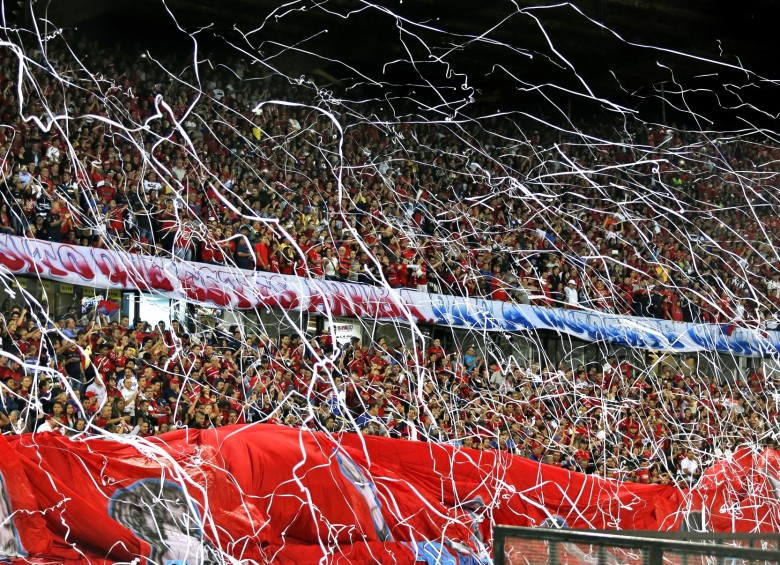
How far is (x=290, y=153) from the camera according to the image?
15.4 metres

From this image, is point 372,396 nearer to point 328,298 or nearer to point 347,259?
point 328,298

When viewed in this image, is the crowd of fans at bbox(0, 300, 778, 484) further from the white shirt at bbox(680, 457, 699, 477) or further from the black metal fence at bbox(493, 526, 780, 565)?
the black metal fence at bbox(493, 526, 780, 565)

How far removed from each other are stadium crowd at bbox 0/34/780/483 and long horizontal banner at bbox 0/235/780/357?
0.21 metres

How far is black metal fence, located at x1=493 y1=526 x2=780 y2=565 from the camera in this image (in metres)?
3.58

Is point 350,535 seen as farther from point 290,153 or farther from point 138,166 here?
point 290,153

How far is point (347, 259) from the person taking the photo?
13938mm

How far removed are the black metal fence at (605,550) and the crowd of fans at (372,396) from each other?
171 inches

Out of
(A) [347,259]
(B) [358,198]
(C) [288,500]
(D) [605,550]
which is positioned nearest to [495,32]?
(B) [358,198]

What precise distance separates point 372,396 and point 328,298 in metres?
1.88

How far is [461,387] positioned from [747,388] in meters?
5.46

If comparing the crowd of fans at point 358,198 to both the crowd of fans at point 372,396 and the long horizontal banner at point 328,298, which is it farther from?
the crowd of fans at point 372,396

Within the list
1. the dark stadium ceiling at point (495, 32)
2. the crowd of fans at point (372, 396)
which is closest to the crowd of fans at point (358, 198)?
the dark stadium ceiling at point (495, 32)

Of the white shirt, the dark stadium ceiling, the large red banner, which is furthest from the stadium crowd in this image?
the dark stadium ceiling

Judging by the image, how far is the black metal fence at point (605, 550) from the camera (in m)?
3.58
